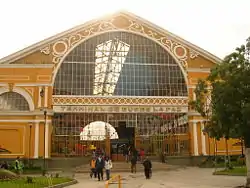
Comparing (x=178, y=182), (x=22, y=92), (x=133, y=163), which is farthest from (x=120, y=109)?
(x=178, y=182)

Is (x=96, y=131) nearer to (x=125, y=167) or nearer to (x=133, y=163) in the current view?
(x=125, y=167)

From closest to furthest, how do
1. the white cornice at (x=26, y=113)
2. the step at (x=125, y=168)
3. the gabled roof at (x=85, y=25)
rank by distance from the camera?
the step at (x=125, y=168) → the white cornice at (x=26, y=113) → the gabled roof at (x=85, y=25)

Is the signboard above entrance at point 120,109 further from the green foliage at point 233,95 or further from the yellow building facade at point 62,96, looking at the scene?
the green foliage at point 233,95

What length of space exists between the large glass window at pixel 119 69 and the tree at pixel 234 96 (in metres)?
22.4

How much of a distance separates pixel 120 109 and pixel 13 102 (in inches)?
471

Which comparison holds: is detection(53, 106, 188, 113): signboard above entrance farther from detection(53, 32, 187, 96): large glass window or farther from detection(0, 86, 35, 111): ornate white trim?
detection(0, 86, 35, 111): ornate white trim

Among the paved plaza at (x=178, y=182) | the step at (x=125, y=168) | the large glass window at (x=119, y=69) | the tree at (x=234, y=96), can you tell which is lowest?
the step at (x=125, y=168)

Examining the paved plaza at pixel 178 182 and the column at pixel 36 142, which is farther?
the column at pixel 36 142

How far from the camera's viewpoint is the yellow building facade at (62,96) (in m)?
38.8

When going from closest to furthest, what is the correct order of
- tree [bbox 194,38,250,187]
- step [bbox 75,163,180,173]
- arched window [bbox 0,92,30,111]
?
1. tree [bbox 194,38,250,187]
2. step [bbox 75,163,180,173]
3. arched window [bbox 0,92,30,111]

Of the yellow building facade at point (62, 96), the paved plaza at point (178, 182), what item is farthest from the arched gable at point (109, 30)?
the paved plaza at point (178, 182)

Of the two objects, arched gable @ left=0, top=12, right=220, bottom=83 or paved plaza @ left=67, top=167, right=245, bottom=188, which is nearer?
paved plaza @ left=67, top=167, right=245, bottom=188

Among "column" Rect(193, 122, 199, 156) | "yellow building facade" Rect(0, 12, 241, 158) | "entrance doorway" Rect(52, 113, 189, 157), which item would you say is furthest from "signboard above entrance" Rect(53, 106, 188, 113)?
"column" Rect(193, 122, 199, 156)

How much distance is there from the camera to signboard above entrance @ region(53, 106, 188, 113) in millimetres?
39938
